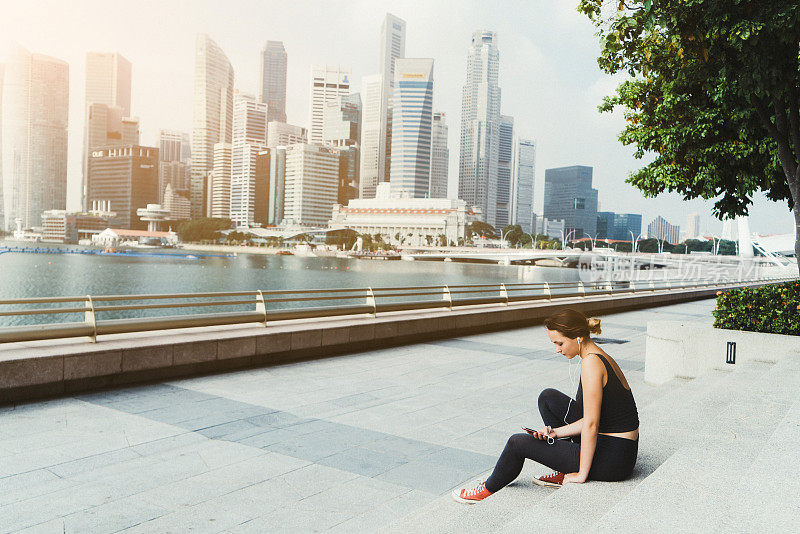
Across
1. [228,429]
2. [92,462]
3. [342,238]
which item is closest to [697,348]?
[228,429]

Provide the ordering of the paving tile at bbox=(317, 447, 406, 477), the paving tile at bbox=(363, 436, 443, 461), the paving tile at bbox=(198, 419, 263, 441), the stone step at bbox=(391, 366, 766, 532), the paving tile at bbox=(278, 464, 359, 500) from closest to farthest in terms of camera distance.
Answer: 1. the stone step at bbox=(391, 366, 766, 532)
2. the paving tile at bbox=(278, 464, 359, 500)
3. the paving tile at bbox=(317, 447, 406, 477)
4. the paving tile at bbox=(363, 436, 443, 461)
5. the paving tile at bbox=(198, 419, 263, 441)

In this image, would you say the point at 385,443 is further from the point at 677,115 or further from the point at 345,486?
the point at 677,115

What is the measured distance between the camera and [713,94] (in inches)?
470

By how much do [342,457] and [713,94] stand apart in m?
10.5

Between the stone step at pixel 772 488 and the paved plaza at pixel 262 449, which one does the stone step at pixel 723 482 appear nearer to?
the stone step at pixel 772 488

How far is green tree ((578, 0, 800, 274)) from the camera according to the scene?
321 inches

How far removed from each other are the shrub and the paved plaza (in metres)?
1.69

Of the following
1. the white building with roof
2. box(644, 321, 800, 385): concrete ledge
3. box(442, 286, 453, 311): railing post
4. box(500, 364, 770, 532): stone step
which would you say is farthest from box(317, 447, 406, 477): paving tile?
the white building with roof

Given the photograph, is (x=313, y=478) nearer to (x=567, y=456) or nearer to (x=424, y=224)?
(x=567, y=456)

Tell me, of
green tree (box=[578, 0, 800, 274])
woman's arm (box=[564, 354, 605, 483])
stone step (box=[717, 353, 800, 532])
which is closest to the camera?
stone step (box=[717, 353, 800, 532])

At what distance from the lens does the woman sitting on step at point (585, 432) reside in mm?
3721

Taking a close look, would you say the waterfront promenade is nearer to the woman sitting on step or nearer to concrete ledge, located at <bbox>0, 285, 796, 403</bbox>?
the woman sitting on step

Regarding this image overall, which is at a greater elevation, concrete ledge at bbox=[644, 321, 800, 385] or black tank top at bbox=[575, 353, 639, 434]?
black tank top at bbox=[575, 353, 639, 434]

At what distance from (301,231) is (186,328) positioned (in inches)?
7238
